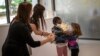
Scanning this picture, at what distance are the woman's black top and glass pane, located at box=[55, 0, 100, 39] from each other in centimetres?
273

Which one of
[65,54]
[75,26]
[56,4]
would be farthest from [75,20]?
[65,54]

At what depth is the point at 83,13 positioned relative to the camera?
4.79m

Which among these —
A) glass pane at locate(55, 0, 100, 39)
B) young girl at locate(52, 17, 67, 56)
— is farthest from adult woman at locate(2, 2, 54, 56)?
glass pane at locate(55, 0, 100, 39)

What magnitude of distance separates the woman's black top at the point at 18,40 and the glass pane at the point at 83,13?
8.95ft

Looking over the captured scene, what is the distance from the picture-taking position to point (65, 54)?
3.77 meters

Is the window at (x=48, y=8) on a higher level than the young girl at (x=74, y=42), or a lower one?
higher

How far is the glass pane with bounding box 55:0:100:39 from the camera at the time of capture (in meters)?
4.68

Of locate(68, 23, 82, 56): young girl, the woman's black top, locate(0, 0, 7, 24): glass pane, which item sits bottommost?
locate(68, 23, 82, 56): young girl

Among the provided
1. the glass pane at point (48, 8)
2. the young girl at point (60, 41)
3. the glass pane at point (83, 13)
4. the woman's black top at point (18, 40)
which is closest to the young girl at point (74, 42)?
the young girl at point (60, 41)

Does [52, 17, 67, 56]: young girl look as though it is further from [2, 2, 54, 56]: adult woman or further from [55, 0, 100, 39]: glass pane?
[2, 2, 54, 56]: adult woman

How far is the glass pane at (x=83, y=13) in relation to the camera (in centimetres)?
468

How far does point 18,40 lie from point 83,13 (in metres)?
2.86

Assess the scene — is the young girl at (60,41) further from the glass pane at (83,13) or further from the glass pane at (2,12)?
the glass pane at (83,13)

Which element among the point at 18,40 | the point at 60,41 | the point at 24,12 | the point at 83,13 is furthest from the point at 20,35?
the point at 83,13
